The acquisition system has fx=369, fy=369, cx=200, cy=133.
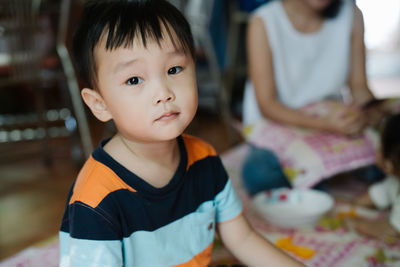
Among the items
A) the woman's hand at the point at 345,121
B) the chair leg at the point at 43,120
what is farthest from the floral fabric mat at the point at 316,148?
the chair leg at the point at 43,120

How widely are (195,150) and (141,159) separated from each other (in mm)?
119

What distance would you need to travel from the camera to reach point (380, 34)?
463 cm

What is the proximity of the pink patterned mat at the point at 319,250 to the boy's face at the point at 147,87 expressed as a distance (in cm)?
46

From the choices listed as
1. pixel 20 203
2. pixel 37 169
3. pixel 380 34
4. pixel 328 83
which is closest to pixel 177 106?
pixel 328 83

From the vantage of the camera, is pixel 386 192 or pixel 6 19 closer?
pixel 386 192

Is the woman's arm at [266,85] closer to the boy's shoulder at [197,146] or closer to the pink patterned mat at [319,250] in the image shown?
the pink patterned mat at [319,250]

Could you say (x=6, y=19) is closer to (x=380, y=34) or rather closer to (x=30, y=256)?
(x=30, y=256)

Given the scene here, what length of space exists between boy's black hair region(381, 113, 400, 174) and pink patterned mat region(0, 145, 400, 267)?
230 mm

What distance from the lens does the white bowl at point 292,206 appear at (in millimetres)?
1036

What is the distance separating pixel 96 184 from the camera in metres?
0.55

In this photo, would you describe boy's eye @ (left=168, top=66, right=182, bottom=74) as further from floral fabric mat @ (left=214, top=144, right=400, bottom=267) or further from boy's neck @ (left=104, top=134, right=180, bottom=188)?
floral fabric mat @ (left=214, top=144, right=400, bottom=267)

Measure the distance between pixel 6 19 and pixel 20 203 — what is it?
0.75 meters

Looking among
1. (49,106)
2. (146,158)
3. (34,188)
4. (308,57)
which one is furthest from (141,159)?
(49,106)

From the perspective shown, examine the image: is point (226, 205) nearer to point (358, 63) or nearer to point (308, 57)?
point (308, 57)
